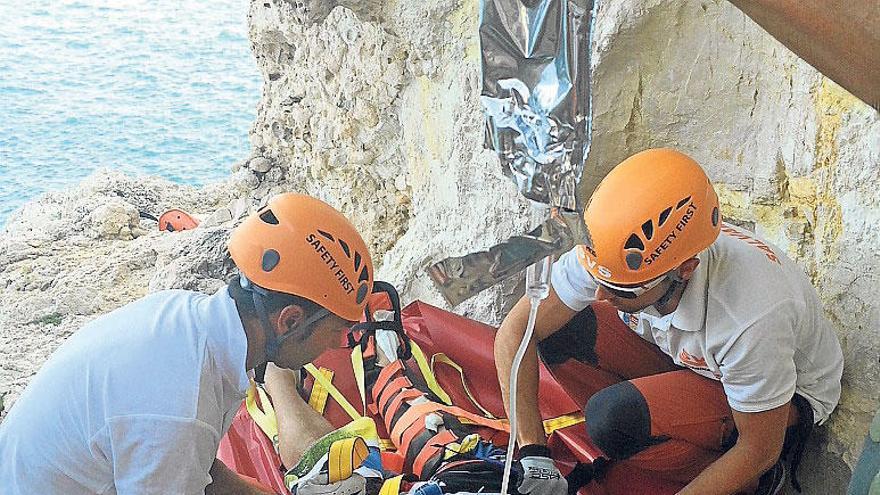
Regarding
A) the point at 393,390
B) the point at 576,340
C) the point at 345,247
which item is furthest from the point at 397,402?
the point at 345,247

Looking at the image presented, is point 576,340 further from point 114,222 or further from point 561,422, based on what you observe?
point 114,222

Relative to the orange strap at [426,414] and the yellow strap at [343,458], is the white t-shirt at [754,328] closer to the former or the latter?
the orange strap at [426,414]

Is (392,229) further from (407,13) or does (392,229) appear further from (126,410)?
(126,410)

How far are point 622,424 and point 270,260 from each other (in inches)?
37.5

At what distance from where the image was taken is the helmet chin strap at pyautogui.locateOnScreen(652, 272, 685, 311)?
201cm

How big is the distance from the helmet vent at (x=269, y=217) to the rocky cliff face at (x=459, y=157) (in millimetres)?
986

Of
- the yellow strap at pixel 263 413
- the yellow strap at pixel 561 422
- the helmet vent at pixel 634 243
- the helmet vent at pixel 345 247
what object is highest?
the helmet vent at pixel 345 247

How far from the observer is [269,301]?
1.75 metres

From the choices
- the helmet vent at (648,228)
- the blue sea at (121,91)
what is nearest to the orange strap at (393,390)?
the helmet vent at (648,228)

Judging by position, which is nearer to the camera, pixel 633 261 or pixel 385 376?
pixel 633 261

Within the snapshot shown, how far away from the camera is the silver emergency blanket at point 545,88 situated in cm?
207

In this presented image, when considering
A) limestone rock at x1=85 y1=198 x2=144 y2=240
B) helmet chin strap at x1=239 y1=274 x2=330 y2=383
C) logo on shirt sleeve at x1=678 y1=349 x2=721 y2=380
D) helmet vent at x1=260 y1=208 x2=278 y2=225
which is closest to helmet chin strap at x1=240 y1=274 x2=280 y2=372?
helmet chin strap at x1=239 y1=274 x2=330 y2=383

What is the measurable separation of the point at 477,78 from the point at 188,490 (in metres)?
1.59

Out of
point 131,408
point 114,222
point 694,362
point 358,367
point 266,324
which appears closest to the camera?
point 131,408
